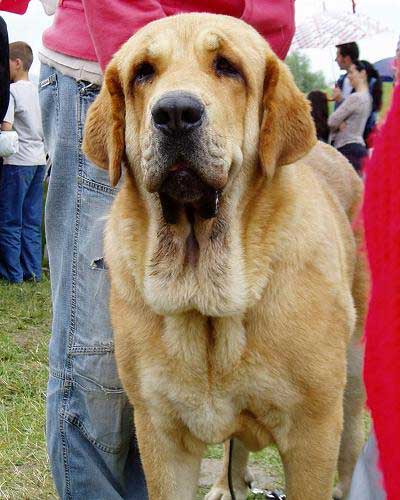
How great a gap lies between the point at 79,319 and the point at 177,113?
111 cm

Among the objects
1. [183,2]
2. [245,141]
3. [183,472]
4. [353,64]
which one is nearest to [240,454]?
[183,472]

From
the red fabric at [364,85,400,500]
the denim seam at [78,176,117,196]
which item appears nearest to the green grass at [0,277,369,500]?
the denim seam at [78,176,117,196]

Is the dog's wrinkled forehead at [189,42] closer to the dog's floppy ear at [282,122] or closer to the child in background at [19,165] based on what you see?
the dog's floppy ear at [282,122]

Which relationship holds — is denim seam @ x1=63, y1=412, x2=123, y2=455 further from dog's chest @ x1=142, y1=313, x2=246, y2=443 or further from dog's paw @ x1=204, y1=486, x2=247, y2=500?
dog's paw @ x1=204, y1=486, x2=247, y2=500

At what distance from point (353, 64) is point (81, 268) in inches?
327

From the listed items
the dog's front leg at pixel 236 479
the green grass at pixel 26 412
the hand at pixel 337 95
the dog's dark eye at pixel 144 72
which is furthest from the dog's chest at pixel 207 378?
the hand at pixel 337 95

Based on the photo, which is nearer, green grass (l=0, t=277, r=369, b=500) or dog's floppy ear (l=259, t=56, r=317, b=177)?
dog's floppy ear (l=259, t=56, r=317, b=177)

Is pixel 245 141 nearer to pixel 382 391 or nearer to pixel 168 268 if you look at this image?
pixel 168 268

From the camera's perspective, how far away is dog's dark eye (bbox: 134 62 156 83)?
2678 millimetres

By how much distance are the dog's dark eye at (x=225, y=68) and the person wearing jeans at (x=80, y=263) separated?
1.32 feet

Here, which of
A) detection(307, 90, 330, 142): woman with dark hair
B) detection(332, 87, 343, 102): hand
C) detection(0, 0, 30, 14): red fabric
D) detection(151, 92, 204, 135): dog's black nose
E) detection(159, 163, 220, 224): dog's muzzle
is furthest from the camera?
detection(332, 87, 343, 102): hand

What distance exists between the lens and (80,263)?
3129 millimetres

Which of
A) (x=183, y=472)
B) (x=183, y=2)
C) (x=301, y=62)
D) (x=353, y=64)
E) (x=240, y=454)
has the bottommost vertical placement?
(x=301, y=62)

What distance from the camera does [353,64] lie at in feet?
34.9
